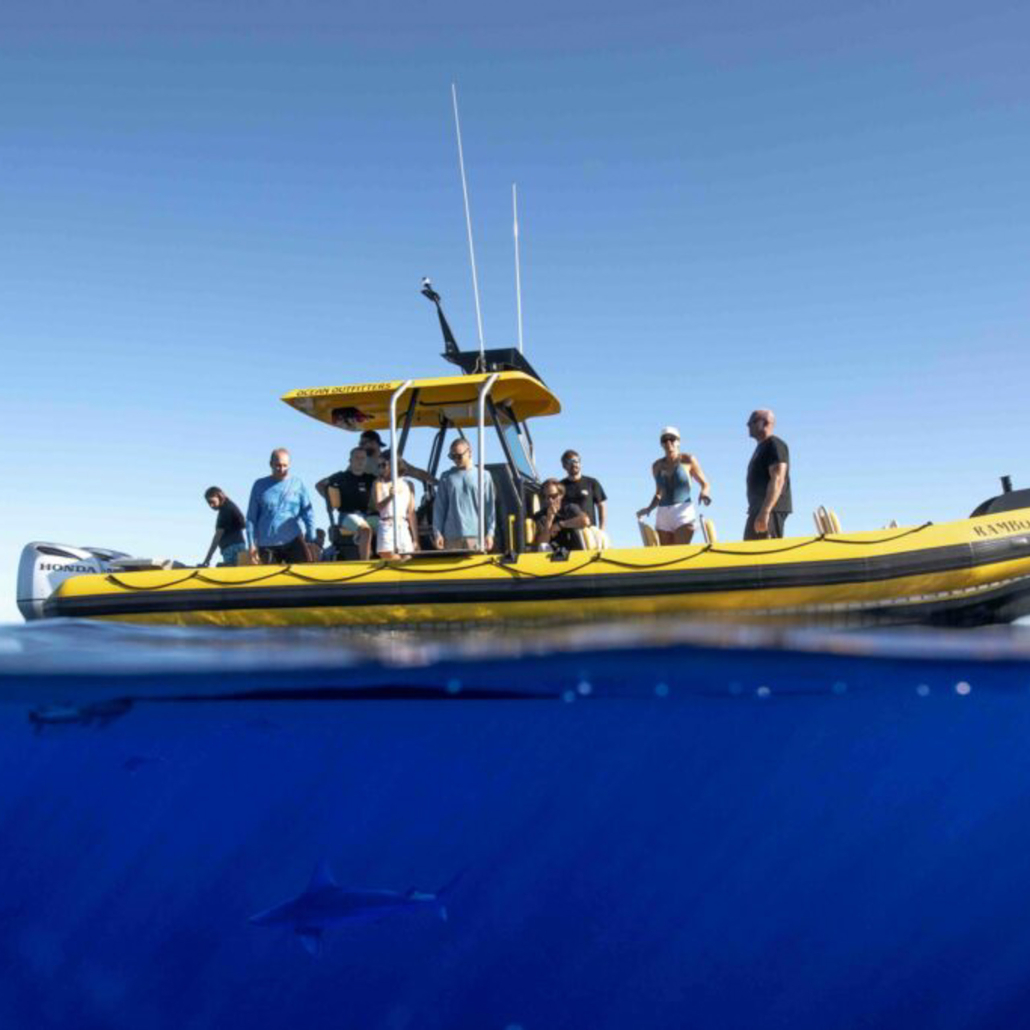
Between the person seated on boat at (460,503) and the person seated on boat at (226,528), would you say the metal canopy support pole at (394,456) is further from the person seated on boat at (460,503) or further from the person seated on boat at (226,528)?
the person seated on boat at (226,528)

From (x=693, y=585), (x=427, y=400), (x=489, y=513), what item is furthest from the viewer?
(x=427, y=400)

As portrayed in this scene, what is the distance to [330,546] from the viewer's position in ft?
29.3

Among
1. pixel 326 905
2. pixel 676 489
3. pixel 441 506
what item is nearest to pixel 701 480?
pixel 676 489

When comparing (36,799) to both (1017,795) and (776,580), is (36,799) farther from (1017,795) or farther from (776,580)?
(1017,795)

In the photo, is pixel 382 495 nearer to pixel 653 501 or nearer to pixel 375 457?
pixel 375 457

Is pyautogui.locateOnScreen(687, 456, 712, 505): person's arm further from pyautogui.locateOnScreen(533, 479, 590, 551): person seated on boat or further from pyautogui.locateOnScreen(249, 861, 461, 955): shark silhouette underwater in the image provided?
pyautogui.locateOnScreen(249, 861, 461, 955): shark silhouette underwater

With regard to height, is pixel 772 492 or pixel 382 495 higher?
pixel 382 495

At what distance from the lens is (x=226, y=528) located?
945cm

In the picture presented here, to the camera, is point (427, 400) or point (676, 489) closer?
point (676, 489)

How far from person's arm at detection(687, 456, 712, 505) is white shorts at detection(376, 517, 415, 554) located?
9.50 feet

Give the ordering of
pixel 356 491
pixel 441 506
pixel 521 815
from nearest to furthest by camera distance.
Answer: pixel 441 506 < pixel 521 815 < pixel 356 491

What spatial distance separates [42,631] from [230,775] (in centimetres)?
225

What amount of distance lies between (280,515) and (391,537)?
4.29 ft

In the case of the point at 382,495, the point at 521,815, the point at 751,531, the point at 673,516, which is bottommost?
the point at 521,815
